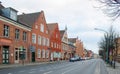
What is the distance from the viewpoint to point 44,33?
2598 inches

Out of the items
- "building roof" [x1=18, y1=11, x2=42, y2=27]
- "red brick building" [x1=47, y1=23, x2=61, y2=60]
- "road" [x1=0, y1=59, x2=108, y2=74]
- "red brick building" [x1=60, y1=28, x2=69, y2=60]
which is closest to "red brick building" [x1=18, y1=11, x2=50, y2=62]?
"building roof" [x1=18, y1=11, x2=42, y2=27]

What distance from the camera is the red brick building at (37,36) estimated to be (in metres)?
56.2

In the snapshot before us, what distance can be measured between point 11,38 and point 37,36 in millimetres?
15201

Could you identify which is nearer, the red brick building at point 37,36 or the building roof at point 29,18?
the red brick building at point 37,36

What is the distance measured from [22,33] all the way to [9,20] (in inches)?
260

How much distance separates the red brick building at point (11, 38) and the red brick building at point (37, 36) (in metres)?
4.69

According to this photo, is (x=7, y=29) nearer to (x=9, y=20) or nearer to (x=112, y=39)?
(x=9, y=20)

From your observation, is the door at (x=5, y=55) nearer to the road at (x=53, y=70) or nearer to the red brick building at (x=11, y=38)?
the red brick building at (x=11, y=38)

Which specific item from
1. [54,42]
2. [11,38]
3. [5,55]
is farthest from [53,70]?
[54,42]

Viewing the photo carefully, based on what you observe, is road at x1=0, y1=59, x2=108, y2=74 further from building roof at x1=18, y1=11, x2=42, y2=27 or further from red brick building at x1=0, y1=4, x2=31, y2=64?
building roof at x1=18, y1=11, x2=42, y2=27

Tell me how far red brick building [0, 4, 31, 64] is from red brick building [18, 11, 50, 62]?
15.4 ft

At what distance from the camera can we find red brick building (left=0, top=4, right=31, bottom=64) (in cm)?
4153

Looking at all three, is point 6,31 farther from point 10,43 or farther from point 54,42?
point 54,42

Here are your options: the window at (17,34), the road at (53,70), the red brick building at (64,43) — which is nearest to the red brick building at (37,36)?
the window at (17,34)
